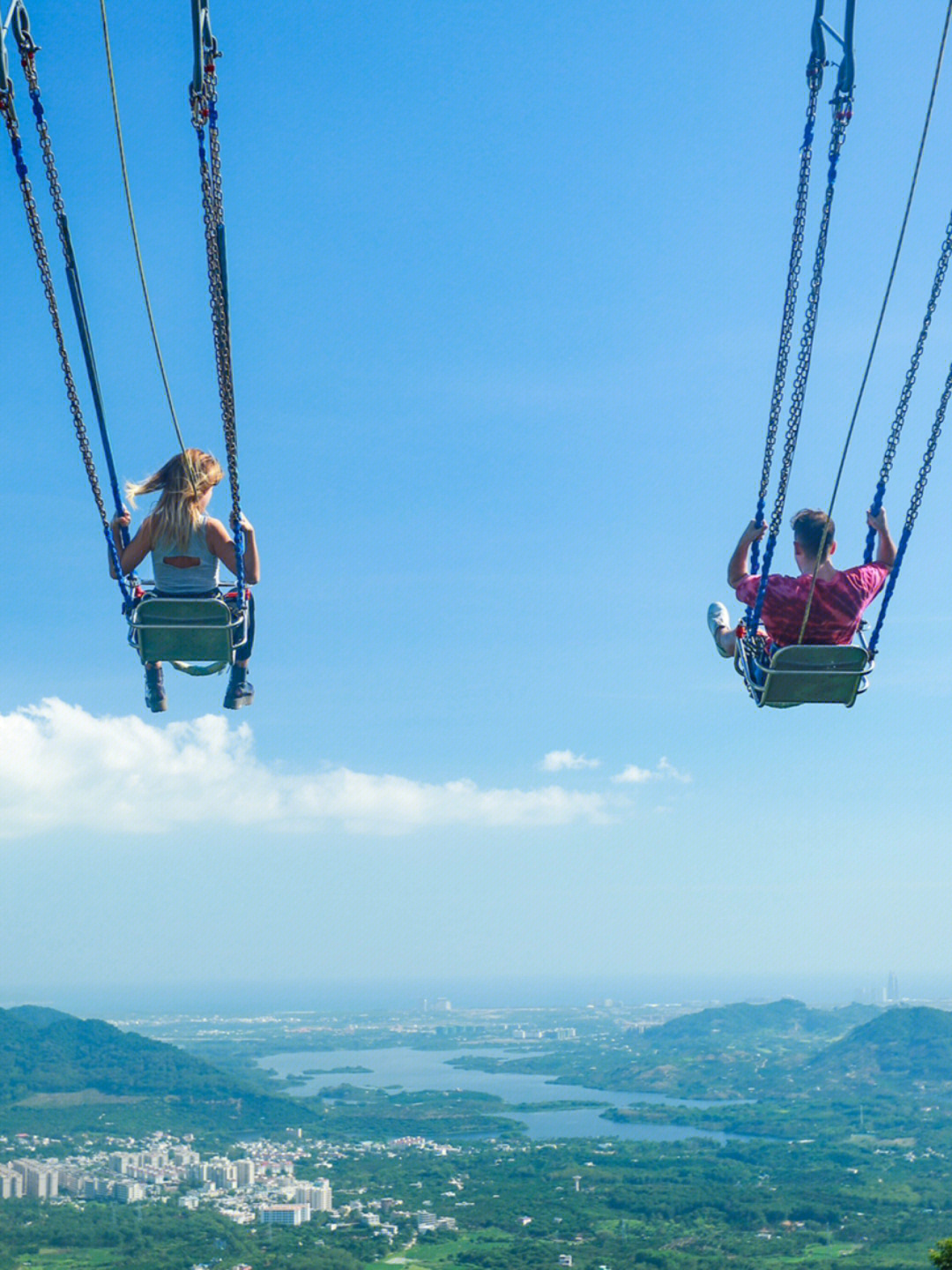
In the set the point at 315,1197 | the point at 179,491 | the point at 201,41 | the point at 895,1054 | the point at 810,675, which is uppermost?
the point at 201,41

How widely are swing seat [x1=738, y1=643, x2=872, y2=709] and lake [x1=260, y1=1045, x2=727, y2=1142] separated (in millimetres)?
76925

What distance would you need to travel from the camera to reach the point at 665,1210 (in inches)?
2261

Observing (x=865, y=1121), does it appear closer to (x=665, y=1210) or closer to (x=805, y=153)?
(x=665, y=1210)

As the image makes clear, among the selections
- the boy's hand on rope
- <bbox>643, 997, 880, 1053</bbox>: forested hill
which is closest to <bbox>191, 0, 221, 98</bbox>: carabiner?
the boy's hand on rope

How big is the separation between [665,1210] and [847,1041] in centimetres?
5963

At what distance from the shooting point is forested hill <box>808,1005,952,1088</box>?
3907 inches

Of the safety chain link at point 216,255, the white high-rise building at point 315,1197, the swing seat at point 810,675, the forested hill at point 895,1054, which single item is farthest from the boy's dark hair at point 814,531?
the forested hill at point 895,1054

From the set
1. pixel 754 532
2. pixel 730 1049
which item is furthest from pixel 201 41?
pixel 730 1049

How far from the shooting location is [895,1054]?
104 metres

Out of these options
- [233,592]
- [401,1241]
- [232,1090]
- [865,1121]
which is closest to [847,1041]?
[865,1121]

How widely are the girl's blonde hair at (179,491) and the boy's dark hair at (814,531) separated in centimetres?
334

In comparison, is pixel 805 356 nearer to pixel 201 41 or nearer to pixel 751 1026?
pixel 201 41

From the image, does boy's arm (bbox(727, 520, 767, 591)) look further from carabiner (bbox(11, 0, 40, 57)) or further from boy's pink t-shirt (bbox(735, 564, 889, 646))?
carabiner (bbox(11, 0, 40, 57))

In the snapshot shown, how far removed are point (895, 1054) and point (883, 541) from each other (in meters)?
107
